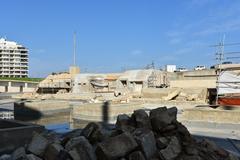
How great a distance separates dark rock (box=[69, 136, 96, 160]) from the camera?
6.98 m

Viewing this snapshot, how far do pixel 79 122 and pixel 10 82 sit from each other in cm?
6541

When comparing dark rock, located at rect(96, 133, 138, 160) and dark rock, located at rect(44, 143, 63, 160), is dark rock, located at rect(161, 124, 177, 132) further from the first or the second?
dark rock, located at rect(44, 143, 63, 160)

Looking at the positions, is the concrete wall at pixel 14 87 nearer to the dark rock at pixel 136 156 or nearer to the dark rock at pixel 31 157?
the dark rock at pixel 31 157

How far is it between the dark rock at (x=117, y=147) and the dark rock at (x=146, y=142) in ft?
0.50

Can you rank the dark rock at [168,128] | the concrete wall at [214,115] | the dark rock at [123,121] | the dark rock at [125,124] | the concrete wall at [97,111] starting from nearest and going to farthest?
the dark rock at [125,124] → the dark rock at [168,128] → the dark rock at [123,121] → the concrete wall at [214,115] → the concrete wall at [97,111]

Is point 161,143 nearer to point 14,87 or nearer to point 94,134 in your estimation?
point 94,134

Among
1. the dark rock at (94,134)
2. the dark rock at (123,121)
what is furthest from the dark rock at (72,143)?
the dark rock at (123,121)

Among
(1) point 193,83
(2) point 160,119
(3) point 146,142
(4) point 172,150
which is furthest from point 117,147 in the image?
(1) point 193,83

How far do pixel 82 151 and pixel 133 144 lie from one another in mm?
994

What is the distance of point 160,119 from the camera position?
7.93 m

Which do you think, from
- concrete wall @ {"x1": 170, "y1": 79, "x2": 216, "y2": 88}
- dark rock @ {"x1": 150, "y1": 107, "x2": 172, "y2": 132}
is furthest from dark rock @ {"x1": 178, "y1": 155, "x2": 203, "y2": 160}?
concrete wall @ {"x1": 170, "y1": 79, "x2": 216, "y2": 88}

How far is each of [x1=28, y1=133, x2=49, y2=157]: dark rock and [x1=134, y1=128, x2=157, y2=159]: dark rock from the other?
1883 millimetres

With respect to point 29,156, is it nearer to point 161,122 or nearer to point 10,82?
point 161,122

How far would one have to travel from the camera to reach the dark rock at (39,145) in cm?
741
